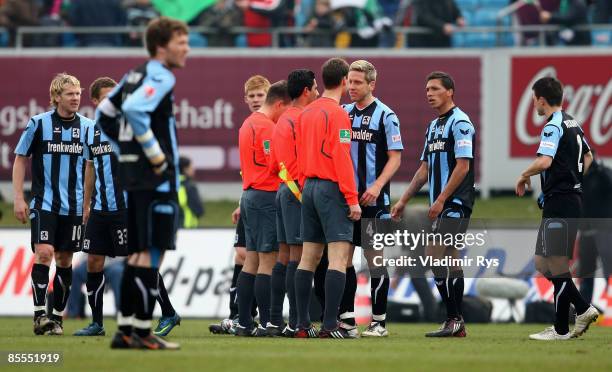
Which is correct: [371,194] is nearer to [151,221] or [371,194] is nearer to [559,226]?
[559,226]

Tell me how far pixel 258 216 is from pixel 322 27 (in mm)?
11228

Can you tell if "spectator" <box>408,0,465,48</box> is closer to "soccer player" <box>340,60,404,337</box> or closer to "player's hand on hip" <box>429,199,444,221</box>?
"soccer player" <box>340,60,404,337</box>

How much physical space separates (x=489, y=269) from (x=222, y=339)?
5013 mm

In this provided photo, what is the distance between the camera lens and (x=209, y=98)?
23344 millimetres

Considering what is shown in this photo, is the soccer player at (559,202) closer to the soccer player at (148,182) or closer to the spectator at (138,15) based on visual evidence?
the soccer player at (148,182)

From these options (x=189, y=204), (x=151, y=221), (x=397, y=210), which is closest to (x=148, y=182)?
(x=151, y=221)

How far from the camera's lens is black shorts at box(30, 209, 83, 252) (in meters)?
12.3

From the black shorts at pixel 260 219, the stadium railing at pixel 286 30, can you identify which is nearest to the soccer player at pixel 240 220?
the black shorts at pixel 260 219

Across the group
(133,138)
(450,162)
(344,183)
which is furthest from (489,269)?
(133,138)

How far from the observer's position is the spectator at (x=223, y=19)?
23.0 m

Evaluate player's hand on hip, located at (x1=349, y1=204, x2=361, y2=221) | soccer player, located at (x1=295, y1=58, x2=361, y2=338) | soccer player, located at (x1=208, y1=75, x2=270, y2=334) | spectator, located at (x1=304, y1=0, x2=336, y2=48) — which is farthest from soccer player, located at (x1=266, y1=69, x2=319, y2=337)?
spectator, located at (x1=304, y1=0, x2=336, y2=48)

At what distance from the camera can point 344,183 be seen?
11094 millimetres

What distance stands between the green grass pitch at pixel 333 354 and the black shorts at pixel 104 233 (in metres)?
0.87

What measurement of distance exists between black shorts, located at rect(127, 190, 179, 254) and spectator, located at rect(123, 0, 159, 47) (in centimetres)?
1391
